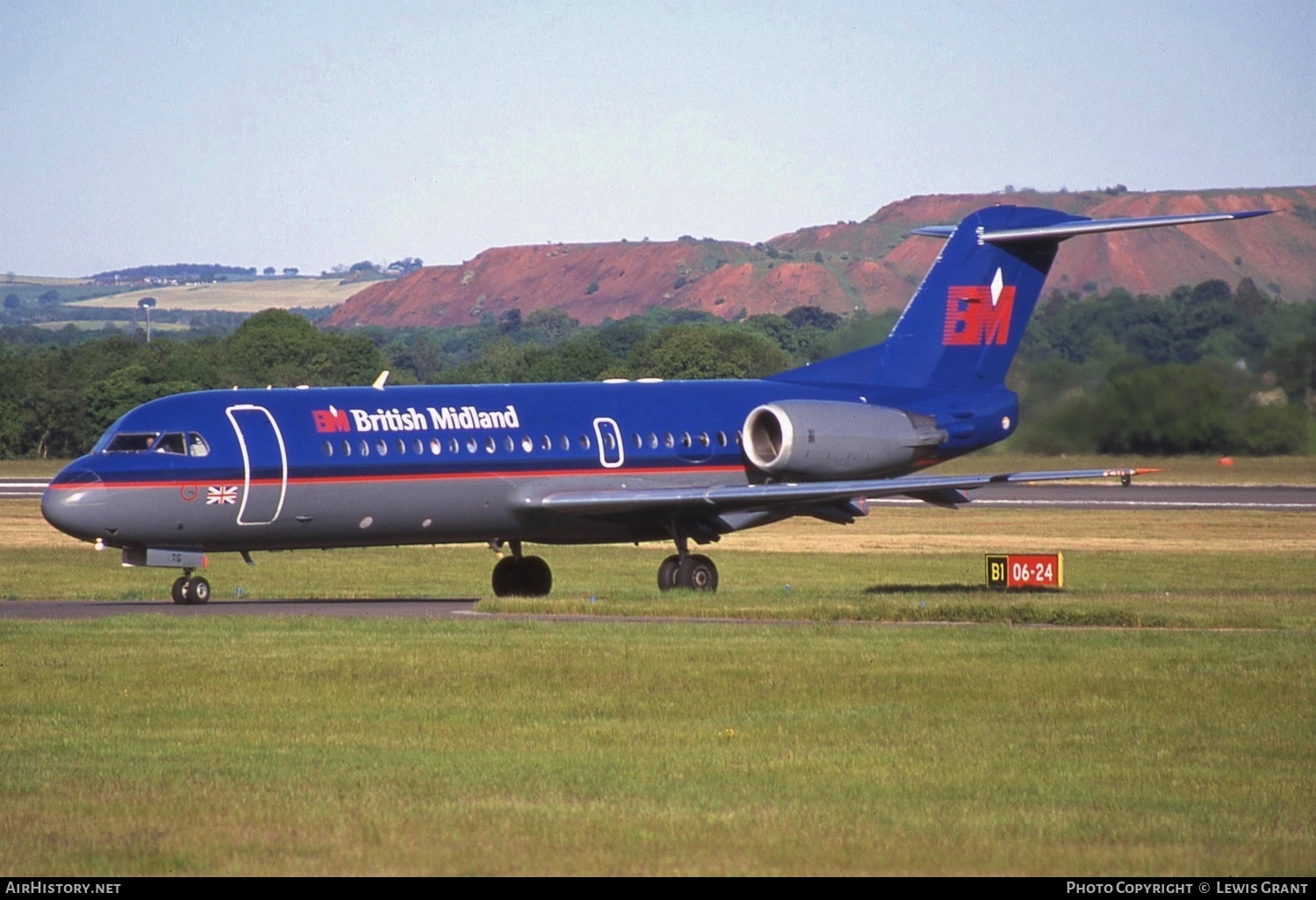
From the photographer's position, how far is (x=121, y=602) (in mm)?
30250

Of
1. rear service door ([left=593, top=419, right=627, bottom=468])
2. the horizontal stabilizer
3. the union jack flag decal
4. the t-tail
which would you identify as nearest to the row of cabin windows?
rear service door ([left=593, top=419, right=627, bottom=468])

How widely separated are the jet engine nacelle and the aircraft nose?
34.2 feet

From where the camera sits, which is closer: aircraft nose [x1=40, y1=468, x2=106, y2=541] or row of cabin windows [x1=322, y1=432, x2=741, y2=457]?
aircraft nose [x1=40, y1=468, x2=106, y2=541]

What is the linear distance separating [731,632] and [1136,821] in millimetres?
11014

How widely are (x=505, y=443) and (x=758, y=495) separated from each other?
3.84 m

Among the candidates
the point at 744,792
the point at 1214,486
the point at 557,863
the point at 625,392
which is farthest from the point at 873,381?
the point at 1214,486

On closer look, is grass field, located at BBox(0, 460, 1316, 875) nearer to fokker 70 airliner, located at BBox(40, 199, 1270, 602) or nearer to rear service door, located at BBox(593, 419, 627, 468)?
fokker 70 airliner, located at BBox(40, 199, 1270, 602)

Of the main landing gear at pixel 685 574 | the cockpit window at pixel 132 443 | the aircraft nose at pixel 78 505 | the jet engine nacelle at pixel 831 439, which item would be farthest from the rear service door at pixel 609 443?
the aircraft nose at pixel 78 505

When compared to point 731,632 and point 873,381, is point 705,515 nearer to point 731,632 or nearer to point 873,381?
point 873,381

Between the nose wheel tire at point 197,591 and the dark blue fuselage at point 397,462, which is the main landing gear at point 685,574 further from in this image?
the nose wheel tire at point 197,591

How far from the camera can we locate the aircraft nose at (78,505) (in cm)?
2556

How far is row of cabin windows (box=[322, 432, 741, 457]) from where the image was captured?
90.7 ft

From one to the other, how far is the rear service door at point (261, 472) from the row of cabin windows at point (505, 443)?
76 cm

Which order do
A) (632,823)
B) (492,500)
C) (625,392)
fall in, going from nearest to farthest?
1. (632,823)
2. (492,500)
3. (625,392)
